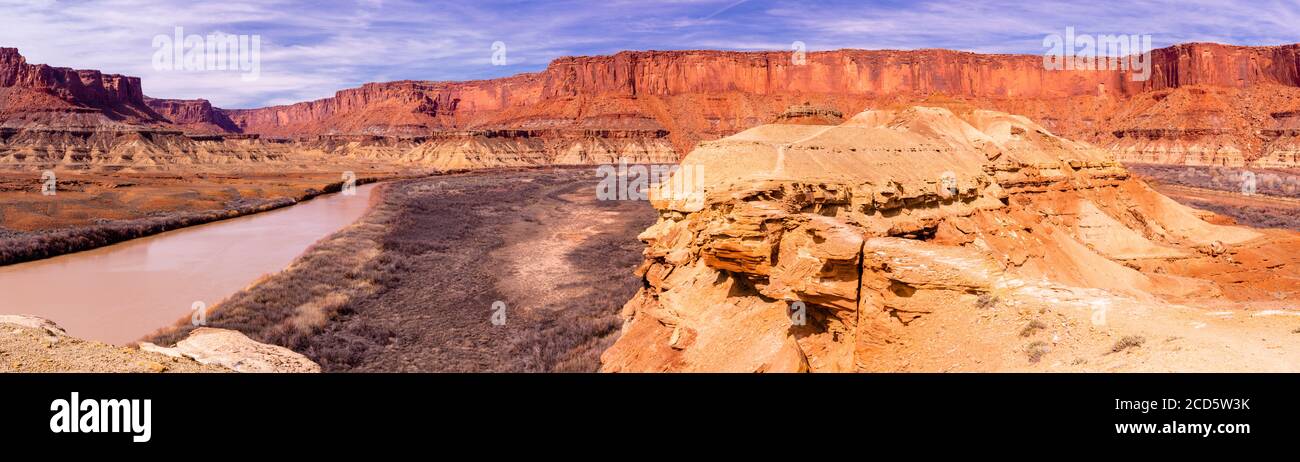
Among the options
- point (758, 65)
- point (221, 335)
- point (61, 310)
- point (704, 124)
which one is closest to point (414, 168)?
point (704, 124)

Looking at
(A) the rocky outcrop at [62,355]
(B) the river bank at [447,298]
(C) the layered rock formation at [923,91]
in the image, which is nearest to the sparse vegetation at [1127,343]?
(B) the river bank at [447,298]

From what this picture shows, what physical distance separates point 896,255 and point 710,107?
395 feet

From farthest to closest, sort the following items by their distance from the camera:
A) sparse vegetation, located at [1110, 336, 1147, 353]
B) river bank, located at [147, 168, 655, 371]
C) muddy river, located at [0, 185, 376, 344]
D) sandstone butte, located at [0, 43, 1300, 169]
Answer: sandstone butte, located at [0, 43, 1300, 169], muddy river, located at [0, 185, 376, 344], river bank, located at [147, 168, 655, 371], sparse vegetation, located at [1110, 336, 1147, 353]

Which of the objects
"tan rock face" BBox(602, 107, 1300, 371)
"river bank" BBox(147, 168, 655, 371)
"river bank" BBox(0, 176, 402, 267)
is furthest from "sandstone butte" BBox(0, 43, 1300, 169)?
"river bank" BBox(147, 168, 655, 371)

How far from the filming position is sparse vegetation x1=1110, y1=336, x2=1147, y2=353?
6.06 metres

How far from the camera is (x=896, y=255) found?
8.16m

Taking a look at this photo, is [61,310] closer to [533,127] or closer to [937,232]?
[937,232]

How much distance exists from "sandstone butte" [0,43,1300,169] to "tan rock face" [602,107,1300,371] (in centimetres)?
6575

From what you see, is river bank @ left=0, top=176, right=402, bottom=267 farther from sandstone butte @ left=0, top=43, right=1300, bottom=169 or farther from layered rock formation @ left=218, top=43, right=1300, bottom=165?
layered rock formation @ left=218, top=43, right=1300, bottom=165

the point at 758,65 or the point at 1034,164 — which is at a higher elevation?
the point at 758,65

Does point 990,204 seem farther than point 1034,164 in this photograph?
No

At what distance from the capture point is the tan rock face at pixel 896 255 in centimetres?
760

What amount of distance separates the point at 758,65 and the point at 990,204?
121m

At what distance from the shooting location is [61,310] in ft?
61.4
